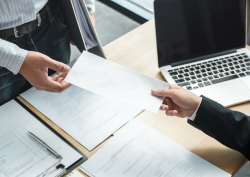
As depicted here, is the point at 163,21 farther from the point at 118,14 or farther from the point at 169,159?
the point at 118,14

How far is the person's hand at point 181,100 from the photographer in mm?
770

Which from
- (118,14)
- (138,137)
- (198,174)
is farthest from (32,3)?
(118,14)

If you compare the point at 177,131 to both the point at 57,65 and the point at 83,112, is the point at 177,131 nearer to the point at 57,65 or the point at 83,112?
the point at 83,112

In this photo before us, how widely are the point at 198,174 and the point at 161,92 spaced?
0.28 meters

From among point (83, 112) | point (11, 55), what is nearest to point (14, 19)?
point (11, 55)

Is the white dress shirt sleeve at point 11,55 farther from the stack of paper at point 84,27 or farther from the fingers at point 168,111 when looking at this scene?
the fingers at point 168,111

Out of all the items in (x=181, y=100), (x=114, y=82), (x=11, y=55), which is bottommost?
(x=181, y=100)

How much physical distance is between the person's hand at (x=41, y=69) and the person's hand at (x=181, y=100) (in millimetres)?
331

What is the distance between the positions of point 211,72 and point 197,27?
0.21 metres

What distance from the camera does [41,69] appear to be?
0.84 meters

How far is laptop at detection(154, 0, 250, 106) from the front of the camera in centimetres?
100

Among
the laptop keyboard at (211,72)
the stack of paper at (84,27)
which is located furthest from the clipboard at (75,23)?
the laptop keyboard at (211,72)

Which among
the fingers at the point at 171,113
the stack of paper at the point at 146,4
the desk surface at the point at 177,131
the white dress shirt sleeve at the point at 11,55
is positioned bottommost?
the stack of paper at the point at 146,4

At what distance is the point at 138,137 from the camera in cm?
85
